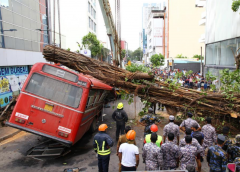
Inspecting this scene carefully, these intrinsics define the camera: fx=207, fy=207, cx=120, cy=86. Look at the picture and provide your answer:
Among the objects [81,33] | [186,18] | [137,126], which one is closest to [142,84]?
[137,126]

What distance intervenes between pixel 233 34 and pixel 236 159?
12.4 metres

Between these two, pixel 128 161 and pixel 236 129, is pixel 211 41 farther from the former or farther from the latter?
pixel 128 161

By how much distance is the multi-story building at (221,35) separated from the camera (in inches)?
564

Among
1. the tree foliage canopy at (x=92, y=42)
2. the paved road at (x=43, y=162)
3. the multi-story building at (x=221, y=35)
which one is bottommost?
the paved road at (x=43, y=162)

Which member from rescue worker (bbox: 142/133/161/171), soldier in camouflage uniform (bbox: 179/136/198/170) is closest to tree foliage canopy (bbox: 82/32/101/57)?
rescue worker (bbox: 142/133/161/171)

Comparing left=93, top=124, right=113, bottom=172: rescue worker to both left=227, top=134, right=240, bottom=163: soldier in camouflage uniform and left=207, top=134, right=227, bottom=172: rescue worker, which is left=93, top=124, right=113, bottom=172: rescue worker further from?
left=227, top=134, right=240, bottom=163: soldier in camouflage uniform

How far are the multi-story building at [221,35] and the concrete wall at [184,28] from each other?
38.2 metres

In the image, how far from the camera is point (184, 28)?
58.2 meters

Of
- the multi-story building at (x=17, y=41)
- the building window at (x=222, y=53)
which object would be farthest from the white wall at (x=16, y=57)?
the building window at (x=222, y=53)

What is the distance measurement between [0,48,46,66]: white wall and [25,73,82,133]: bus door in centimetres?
684

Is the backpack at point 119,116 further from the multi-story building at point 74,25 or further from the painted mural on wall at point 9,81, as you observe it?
the multi-story building at point 74,25

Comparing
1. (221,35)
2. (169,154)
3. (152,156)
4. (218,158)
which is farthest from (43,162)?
(221,35)

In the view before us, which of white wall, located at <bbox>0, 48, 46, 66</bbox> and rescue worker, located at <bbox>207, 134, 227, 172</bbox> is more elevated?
white wall, located at <bbox>0, 48, 46, 66</bbox>

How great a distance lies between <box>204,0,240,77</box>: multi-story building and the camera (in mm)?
14337
